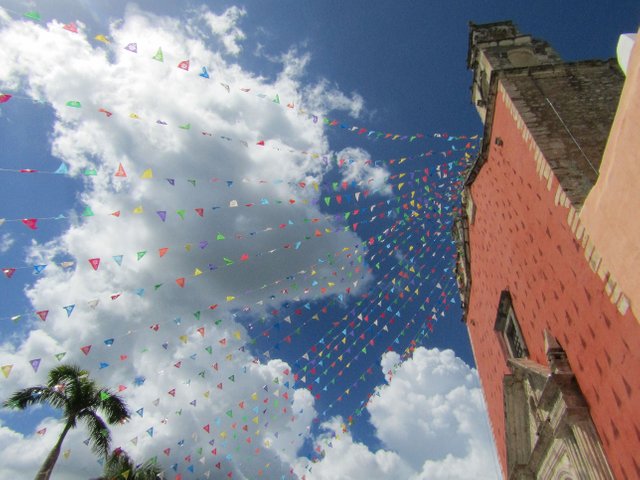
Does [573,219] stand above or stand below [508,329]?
below

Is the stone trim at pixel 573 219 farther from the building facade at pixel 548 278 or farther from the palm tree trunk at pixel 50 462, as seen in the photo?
the palm tree trunk at pixel 50 462

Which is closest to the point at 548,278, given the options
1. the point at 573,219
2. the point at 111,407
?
the point at 573,219

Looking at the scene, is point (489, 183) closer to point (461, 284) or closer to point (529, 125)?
point (529, 125)

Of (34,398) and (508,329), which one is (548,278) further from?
(34,398)

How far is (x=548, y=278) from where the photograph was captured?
25.6ft

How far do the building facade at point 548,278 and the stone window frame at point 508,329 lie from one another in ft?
0.13

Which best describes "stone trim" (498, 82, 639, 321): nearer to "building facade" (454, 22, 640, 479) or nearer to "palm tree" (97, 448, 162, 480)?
"building facade" (454, 22, 640, 479)

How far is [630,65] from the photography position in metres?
3.70

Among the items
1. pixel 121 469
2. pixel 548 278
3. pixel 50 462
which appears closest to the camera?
pixel 548 278

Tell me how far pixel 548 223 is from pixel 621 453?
160 inches

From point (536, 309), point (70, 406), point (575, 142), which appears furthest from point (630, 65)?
point (70, 406)

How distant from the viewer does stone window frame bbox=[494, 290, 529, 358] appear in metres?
10.1

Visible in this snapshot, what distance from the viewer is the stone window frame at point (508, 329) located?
10.1m

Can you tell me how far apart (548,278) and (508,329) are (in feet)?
12.4
